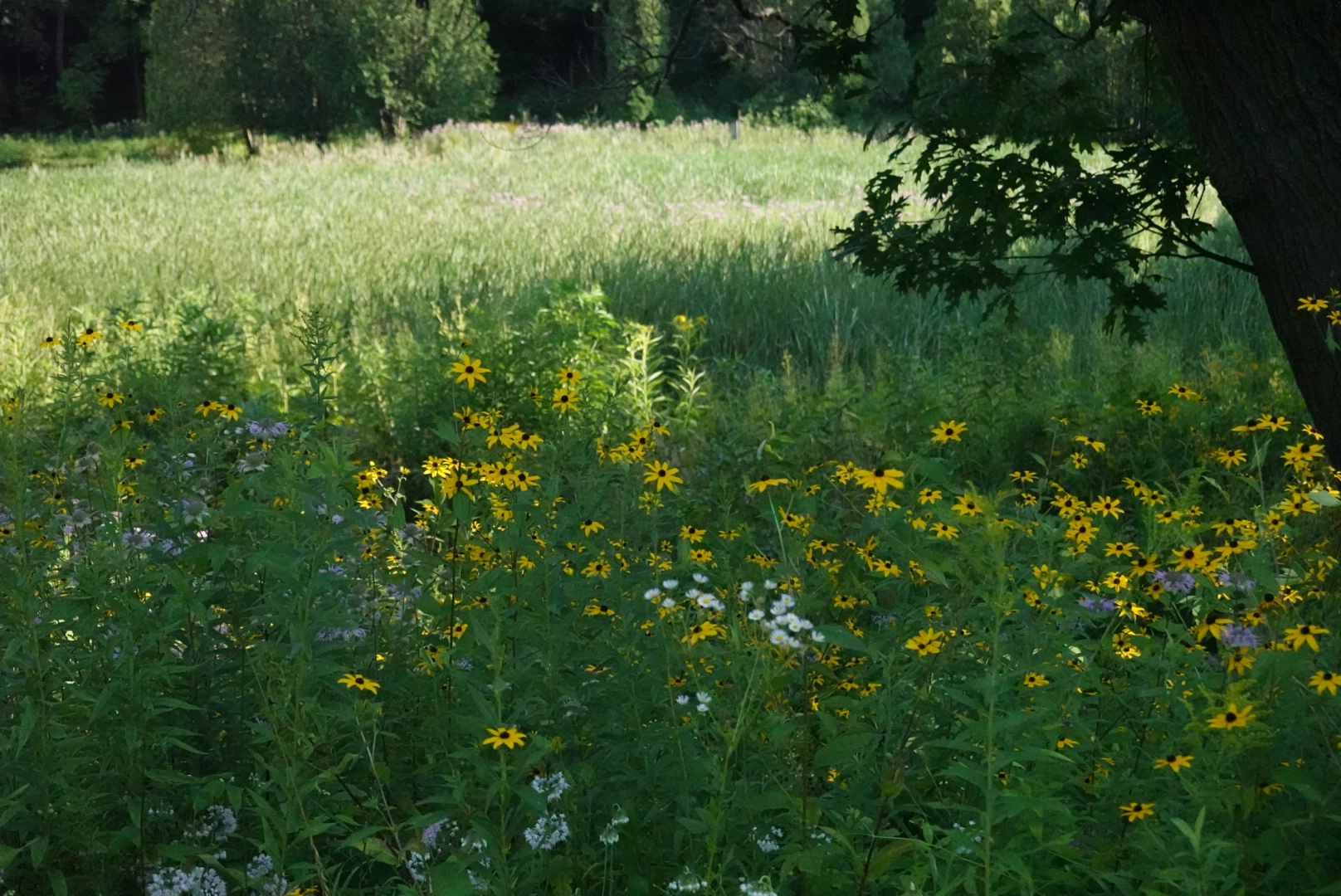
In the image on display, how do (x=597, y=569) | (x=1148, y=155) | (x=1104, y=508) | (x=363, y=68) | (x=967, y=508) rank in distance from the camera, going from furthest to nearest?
(x=363, y=68) → (x=1148, y=155) → (x=1104, y=508) → (x=597, y=569) → (x=967, y=508)

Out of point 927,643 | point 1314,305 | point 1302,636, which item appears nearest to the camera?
point 1302,636

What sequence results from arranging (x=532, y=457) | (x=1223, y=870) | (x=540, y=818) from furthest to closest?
(x=532, y=457) → (x=540, y=818) → (x=1223, y=870)

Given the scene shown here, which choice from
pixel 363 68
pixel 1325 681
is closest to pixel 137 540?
pixel 1325 681

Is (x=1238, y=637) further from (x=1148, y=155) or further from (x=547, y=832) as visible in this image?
(x=1148, y=155)

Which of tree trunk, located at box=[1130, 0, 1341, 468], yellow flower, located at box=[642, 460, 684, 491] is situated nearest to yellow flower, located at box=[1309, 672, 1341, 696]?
yellow flower, located at box=[642, 460, 684, 491]

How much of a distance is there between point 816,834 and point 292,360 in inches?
207

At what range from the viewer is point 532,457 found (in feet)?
12.4

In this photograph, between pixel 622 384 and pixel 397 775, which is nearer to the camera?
pixel 397 775

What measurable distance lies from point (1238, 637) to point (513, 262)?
813cm

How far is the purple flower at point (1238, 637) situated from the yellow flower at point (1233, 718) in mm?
223

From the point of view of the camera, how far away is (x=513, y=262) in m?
9.68

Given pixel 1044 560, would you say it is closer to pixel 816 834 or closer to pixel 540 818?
pixel 816 834

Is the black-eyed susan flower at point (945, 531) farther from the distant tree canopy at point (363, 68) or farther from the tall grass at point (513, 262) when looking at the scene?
the distant tree canopy at point (363, 68)

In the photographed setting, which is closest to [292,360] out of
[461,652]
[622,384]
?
[622,384]
